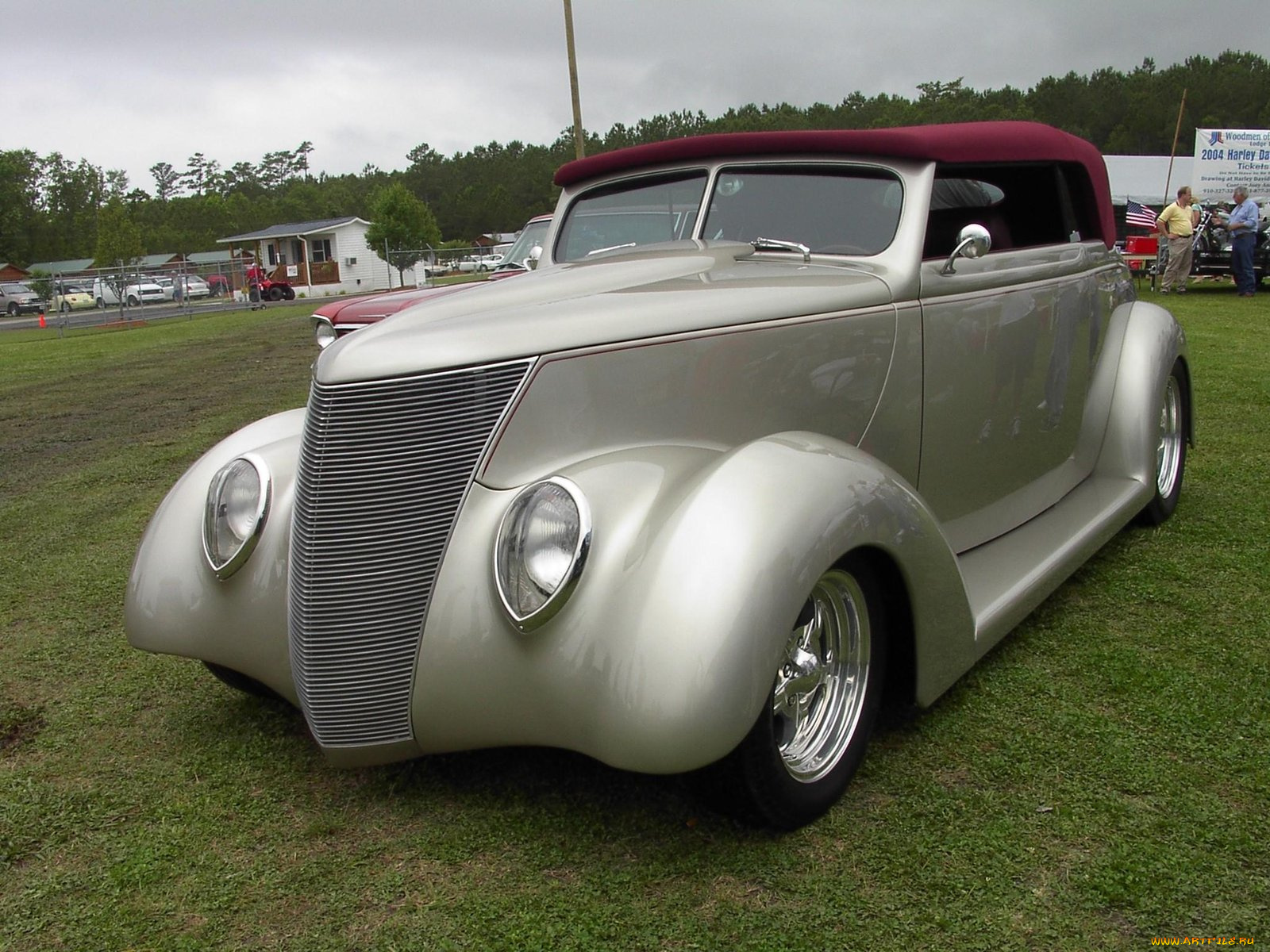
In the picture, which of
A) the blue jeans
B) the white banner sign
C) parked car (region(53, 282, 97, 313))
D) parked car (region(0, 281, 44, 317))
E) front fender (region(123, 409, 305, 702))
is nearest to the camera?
front fender (region(123, 409, 305, 702))

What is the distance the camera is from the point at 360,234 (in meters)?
59.8

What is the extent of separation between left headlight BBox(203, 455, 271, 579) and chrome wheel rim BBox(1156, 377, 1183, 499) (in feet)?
12.6

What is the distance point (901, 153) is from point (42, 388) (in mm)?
11668

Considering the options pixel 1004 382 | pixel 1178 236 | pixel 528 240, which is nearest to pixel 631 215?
pixel 1004 382

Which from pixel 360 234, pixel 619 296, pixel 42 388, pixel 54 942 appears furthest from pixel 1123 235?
pixel 360 234

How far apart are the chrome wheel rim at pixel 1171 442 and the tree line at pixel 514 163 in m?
49.0

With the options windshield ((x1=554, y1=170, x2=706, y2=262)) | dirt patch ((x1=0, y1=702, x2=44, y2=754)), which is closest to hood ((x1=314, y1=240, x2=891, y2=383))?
windshield ((x1=554, y1=170, x2=706, y2=262))

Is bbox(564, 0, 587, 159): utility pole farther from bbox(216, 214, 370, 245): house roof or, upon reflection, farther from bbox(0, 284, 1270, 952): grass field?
bbox(216, 214, 370, 245): house roof

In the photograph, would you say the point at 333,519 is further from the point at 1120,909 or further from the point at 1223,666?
the point at 1223,666

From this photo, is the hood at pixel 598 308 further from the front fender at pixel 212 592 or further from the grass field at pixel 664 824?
the grass field at pixel 664 824

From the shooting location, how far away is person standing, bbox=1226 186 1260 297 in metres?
15.9

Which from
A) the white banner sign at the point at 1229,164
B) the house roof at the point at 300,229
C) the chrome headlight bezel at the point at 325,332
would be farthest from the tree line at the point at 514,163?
the chrome headlight bezel at the point at 325,332

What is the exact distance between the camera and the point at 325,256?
58.2 meters

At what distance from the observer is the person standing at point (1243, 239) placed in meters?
15.9
